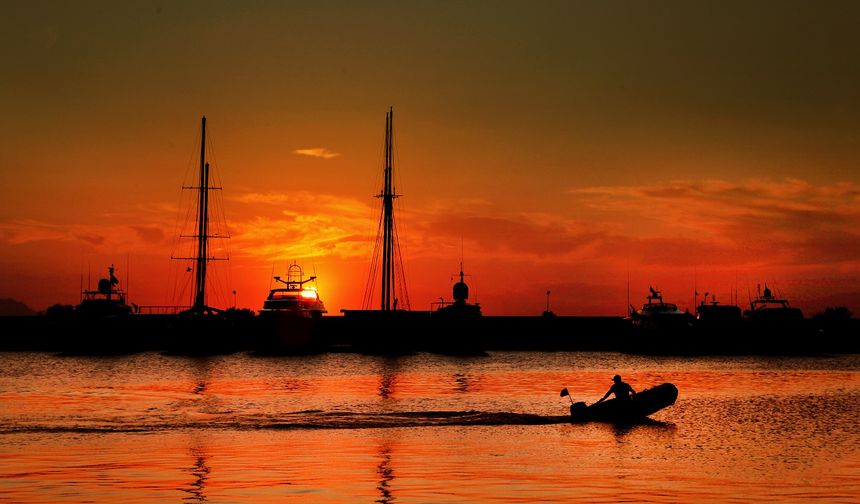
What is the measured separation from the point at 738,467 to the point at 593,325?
16455 centimetres

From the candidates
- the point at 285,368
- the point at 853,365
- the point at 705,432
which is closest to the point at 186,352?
the point at 285,368

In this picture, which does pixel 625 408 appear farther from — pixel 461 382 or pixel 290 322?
pixel 290 322

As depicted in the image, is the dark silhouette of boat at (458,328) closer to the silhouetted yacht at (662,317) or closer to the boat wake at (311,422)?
the silhouetted yacht at (662,317)

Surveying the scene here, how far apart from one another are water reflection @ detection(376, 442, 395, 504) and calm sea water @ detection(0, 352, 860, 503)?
8 cm

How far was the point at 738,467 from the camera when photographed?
34.8 m

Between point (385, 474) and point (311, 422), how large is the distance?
17.7m

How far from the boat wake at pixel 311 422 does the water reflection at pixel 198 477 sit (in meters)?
9.35

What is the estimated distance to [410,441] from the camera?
41.9 m

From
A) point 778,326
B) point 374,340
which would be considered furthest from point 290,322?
point 778,326

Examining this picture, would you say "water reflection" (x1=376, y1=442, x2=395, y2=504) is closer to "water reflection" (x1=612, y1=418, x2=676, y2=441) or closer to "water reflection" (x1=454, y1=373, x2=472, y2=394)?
"water reflection" (x1=612, y1=418, x2=676, y2=441)

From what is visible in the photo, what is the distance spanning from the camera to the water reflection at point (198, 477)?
92.0ft

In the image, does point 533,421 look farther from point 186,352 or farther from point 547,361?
point 186,352

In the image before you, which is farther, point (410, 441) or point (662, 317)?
point (662, 317)

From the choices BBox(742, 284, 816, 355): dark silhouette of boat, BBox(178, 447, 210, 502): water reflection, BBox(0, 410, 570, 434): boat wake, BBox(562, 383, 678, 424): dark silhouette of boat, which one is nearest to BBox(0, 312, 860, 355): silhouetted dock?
BBox(742, 284, 816, 355): dark silhouette of boat
